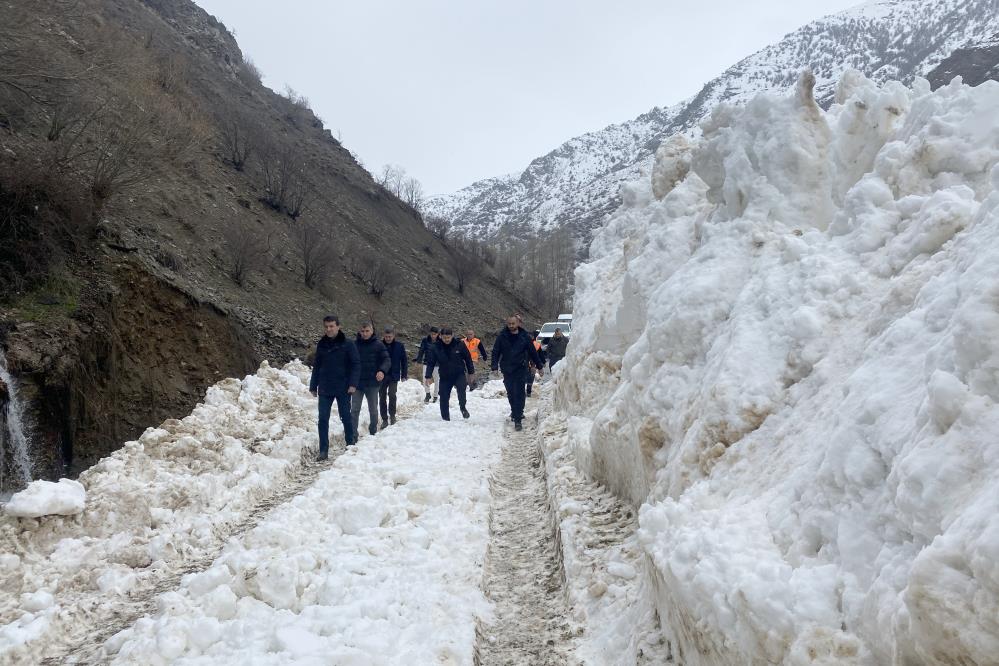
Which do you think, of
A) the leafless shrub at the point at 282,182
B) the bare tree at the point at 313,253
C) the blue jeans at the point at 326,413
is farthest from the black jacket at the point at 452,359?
the leafless shrub at the point at 282,182

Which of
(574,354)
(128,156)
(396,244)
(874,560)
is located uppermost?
(396,244)

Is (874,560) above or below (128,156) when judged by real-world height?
below

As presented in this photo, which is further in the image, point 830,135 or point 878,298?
point 830,135

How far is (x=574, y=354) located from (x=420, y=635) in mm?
7608

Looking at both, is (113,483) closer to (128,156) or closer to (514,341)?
(514,341)

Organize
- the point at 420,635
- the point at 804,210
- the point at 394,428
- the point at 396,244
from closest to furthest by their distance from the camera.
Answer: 1. the point at 420,635
2. the point at 804,210
3. the point at 394,428
4. the point at 396,244

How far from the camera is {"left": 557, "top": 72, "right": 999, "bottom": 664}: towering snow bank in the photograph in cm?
215

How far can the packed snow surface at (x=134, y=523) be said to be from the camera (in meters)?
4.68

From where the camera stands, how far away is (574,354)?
11.4m

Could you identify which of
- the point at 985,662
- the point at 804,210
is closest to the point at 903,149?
the point at 804,210

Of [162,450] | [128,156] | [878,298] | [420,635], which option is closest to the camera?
[878,298]

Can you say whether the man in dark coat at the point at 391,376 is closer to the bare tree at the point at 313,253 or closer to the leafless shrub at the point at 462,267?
the bare tree at the point at 313,253

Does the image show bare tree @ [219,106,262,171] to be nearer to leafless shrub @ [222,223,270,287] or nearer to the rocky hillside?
the rocky hillside

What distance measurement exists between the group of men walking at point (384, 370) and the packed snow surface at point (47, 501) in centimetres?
363
